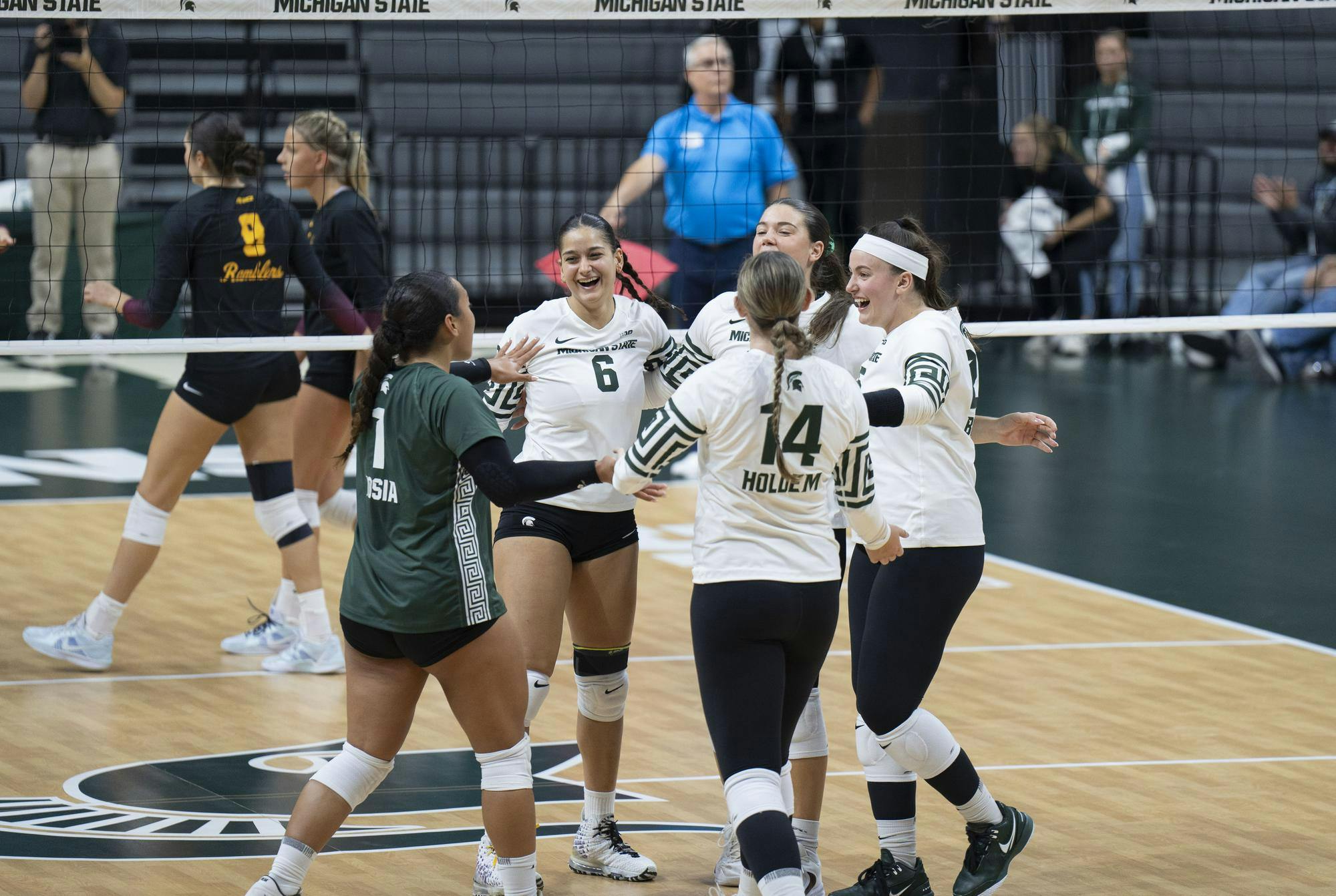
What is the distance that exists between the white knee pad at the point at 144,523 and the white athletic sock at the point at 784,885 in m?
3.93

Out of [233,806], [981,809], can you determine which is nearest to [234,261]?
[233,806]

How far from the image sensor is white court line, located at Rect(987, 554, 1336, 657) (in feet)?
27.1

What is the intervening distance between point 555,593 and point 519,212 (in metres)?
13.5

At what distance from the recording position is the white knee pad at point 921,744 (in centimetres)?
480

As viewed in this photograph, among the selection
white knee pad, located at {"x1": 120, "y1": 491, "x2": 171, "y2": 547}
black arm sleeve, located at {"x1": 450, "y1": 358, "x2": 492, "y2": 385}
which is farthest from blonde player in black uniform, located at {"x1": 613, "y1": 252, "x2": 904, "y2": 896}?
white knee pad, located at {"x1": 120, "y1": 491, "x2": 171, "y2": 547}

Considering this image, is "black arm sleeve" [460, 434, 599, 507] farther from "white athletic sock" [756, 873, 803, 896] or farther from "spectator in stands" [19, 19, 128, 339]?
"spectator in stands" [19, 19, 128, 339]

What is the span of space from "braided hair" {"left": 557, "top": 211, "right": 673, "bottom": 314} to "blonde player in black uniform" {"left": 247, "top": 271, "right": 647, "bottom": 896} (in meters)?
0.78

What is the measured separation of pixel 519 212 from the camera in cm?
1830

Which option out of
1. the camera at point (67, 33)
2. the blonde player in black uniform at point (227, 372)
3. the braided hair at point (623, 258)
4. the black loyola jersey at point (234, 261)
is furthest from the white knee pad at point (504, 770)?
the camera at point (67, 33)

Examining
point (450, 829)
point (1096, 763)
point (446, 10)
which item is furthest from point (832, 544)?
point (446, 10)

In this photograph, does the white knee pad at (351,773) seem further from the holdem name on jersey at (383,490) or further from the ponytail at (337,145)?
the ponytail at (337,145)

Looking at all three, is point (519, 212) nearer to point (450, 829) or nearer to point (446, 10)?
point (446, 10)

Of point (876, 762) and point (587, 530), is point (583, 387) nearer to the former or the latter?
point (587, 530)

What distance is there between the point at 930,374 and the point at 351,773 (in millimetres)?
1805
